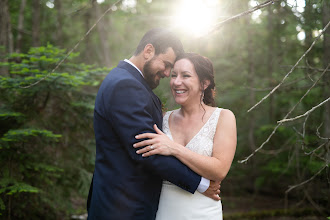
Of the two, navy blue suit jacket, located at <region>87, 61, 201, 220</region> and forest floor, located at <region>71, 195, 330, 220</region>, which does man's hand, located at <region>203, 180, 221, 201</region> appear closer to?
navy blue suit jacket, located at <region>87, 61, 201, 220</region>

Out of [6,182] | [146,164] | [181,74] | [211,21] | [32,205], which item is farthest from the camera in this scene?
[32,205]

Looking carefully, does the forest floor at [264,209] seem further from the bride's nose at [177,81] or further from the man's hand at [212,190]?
the bride's nose at [177,81]

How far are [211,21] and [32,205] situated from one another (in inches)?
143

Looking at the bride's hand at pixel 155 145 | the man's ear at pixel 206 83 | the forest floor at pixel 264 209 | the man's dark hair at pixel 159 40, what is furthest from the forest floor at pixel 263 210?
the man's dark hair at pixel 159 40

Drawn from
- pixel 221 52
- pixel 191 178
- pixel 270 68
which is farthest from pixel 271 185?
pixel 191 178

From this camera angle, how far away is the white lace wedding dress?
8.47 ft

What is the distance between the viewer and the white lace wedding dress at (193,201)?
2582 mm

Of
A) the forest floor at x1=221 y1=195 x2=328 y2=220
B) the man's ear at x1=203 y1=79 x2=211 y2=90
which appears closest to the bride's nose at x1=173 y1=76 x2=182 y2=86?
the man's ear at x1=203 y1=79 x2=211 y2=90

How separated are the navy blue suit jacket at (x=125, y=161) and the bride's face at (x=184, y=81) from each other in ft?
1.51

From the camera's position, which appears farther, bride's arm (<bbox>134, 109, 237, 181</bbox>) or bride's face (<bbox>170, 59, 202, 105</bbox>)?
bride's face (<bbox>170, 59, 202, 105</bbox>)

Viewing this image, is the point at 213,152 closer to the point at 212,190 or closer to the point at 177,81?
the point at 212,190

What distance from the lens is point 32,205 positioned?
14.0ft

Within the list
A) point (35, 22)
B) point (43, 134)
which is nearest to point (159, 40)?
point (43, 134)

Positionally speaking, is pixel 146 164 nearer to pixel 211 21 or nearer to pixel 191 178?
pixel 191 178
